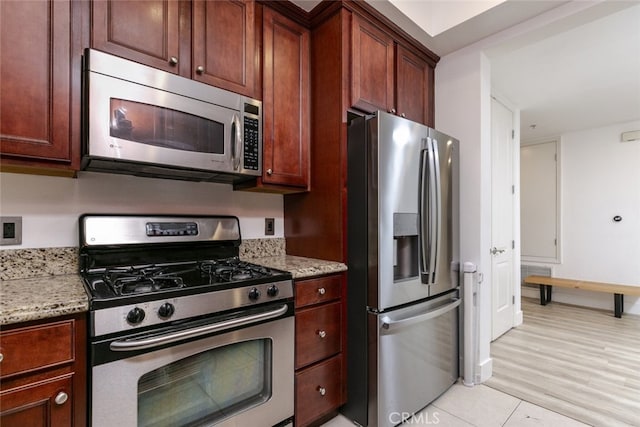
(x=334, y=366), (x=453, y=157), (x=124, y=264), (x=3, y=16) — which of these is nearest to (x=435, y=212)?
(x=453, y=157)

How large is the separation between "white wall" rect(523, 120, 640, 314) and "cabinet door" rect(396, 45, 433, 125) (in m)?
3.37

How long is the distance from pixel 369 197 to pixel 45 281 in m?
1.53

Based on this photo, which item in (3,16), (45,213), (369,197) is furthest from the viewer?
(369,197)

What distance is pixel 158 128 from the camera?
1.41 metres

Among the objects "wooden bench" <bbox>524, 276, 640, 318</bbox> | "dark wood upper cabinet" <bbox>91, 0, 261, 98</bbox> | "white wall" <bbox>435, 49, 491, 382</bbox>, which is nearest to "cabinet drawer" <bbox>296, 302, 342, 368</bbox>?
"white wall" <bbox>435, 49, 491, 382</bbox>

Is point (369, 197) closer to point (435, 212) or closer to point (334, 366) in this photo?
point (435, 212)

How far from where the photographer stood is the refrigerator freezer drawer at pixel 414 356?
1673 millimetres

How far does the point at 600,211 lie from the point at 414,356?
4161 mm

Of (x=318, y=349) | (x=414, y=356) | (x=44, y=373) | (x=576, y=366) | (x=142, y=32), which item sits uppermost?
(x=142, y=32)

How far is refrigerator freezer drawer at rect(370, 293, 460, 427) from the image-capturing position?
5.49 ft

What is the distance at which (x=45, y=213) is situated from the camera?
1431 mm

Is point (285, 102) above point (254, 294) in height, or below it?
above

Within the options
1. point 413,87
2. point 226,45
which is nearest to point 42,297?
point 226,45

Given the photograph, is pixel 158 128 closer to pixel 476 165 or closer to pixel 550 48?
pixel 476 165
